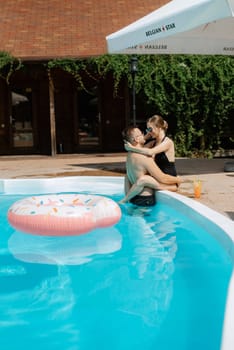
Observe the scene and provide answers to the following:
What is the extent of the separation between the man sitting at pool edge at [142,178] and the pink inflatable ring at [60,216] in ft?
4.10

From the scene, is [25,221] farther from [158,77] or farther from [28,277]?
[158,77]

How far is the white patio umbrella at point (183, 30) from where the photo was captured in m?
7.04

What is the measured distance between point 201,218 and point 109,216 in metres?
1.01

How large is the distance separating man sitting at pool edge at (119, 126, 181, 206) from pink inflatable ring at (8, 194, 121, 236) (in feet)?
4.10

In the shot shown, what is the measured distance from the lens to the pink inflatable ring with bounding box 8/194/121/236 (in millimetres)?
4941

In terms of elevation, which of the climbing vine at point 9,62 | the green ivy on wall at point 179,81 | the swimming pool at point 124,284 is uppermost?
the climbing vine at point 9,62

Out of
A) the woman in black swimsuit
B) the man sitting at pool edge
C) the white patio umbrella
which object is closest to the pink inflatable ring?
the man sitting at pool edge

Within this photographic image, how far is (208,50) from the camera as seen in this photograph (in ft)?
37.1

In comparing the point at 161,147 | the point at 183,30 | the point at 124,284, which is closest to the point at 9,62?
the point at 183,30

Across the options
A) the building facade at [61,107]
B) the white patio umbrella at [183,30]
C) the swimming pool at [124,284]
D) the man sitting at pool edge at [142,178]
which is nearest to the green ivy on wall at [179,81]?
the building facade at [61,107]

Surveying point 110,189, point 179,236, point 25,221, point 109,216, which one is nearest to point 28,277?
point 25,221

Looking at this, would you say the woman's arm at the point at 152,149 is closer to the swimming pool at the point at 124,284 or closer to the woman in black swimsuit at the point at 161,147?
the woman in black swimsuit at the point at 161,147

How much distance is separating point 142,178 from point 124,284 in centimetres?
271

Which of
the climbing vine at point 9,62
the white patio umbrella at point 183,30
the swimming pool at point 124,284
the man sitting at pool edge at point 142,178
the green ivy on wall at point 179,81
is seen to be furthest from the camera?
the green ivy on wall at point 179,81
